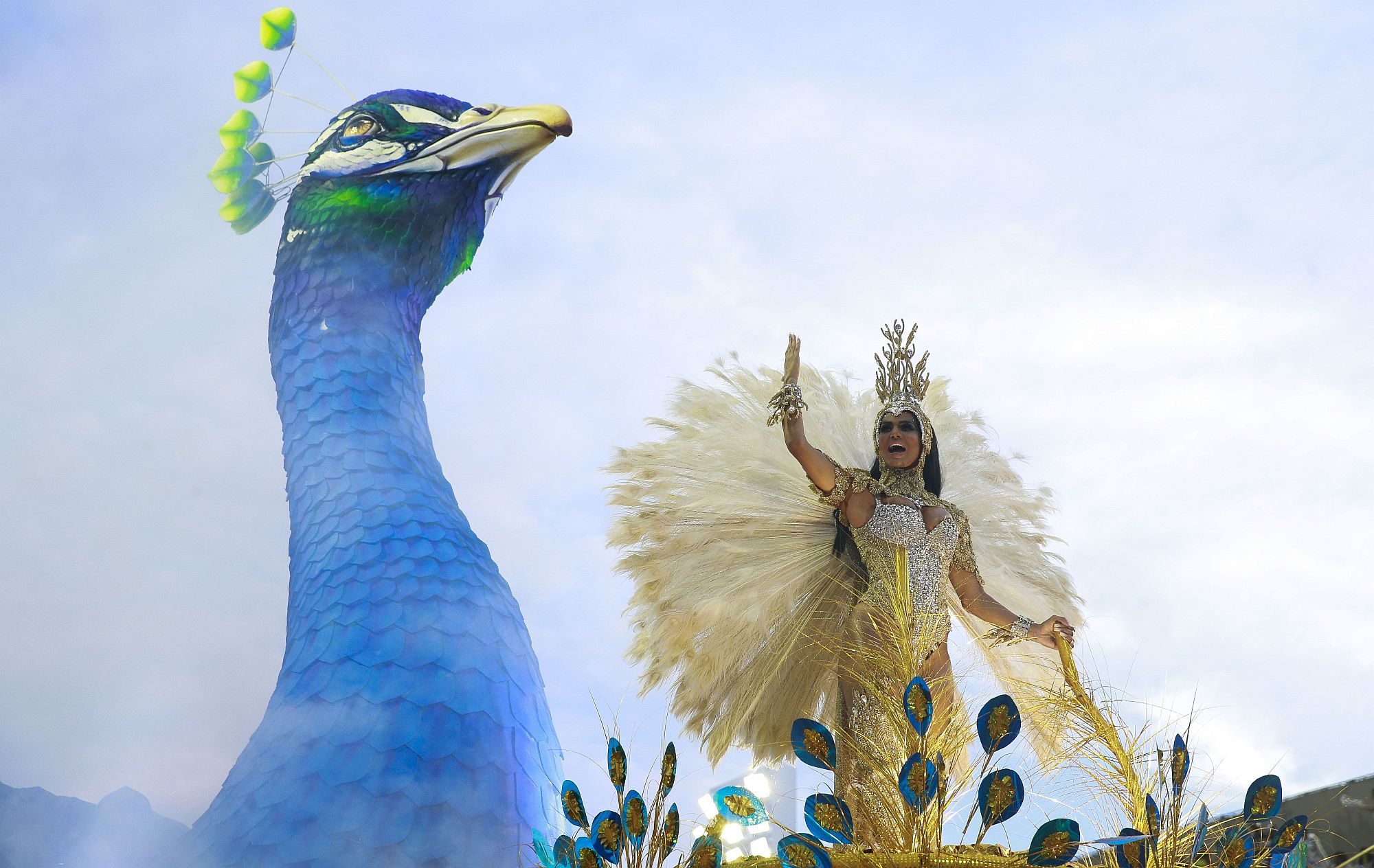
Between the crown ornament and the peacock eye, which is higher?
the peacock eye

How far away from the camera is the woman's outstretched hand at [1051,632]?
2.50 meters

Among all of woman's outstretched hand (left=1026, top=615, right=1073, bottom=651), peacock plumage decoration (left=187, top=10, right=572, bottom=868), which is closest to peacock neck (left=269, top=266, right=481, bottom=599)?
peacock plumage decoration (left=187, top=10, right=572, bottom=868)

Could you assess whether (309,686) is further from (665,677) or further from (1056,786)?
(1056,786)

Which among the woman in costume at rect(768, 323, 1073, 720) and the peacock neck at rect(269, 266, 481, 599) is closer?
the peacock neck at rect(269, 266, 481, 599)

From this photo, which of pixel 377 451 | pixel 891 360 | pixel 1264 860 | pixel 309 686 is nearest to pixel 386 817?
pixel 309 686

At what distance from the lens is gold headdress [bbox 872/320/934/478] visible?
9.64 feet

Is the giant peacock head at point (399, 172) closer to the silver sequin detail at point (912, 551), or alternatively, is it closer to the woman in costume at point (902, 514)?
the woman in costume at point (902, 514)

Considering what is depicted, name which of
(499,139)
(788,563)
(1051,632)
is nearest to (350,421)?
(499,139)

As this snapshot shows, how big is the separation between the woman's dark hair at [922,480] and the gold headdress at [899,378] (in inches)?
1.4

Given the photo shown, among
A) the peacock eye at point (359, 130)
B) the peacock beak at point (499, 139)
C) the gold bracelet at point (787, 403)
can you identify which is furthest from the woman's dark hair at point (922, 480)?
the peacock eye at point (359, 130)

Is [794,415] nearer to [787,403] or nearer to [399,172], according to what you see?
[787,403]

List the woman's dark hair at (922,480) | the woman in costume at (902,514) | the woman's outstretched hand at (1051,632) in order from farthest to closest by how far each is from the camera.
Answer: the woman's dark hair at (922,480)
the woman in costume at (902,514)
the woman's outstretched hand at (1051,632)

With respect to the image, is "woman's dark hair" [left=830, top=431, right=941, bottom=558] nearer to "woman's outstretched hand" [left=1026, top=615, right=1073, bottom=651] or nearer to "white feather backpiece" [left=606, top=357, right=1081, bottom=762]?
"white feather backpiece" [left=606, top=357, right=1081, bottom=762]

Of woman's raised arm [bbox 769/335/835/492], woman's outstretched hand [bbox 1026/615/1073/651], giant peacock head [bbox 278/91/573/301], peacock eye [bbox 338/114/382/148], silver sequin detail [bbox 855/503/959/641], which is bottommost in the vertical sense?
woman's outstretched hand [bbox 1026/615/1073/651]
